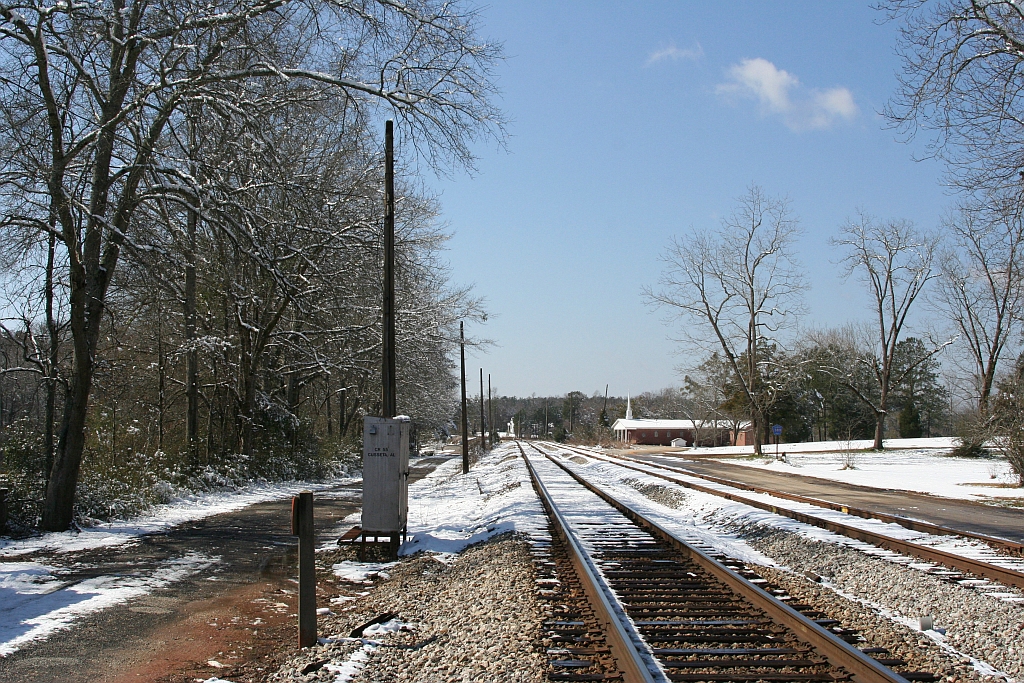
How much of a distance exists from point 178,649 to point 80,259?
8.57 m

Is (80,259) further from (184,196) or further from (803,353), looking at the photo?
(803,353)

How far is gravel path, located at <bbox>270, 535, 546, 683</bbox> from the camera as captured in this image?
5699 millimetres

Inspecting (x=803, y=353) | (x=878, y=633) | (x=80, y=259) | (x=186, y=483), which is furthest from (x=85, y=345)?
(x=803, y=353)

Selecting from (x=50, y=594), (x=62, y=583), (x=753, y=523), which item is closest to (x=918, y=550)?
(x=753, y=523)

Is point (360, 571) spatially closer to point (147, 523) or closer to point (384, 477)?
point (384, 477)

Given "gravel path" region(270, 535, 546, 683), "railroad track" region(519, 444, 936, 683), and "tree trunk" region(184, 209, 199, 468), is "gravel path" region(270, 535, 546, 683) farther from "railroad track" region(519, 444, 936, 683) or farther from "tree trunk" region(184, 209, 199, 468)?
"tree trunk" region(184, 209, 199, 468)

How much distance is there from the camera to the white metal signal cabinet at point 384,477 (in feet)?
36.9

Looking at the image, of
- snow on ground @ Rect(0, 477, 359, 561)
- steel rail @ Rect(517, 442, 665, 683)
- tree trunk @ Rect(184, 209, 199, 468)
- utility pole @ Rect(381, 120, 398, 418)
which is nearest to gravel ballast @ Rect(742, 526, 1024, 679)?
steel rail @ Rect(517, 442, 665, 683)

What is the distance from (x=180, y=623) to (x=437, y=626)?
243 cm

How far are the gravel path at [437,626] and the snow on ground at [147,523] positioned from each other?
155 inches

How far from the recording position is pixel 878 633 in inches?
254

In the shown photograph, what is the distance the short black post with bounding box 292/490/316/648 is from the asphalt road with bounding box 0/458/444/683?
0.26 metres

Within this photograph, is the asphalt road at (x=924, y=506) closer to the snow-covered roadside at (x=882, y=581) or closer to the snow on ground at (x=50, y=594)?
the snow-covered roadside at (x=882, y=581)

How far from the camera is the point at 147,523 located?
46.8ft
